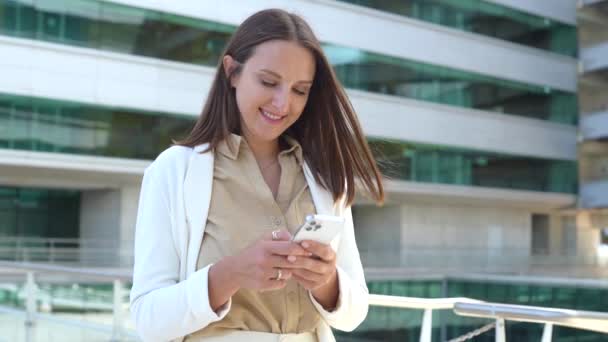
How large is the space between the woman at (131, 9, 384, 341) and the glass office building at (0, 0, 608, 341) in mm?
12932

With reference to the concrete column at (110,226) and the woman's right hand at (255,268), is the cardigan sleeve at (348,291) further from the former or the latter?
the concrete column at (110,226)

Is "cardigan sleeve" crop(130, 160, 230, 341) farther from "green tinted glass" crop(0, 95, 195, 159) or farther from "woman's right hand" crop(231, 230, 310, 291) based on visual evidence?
"green tinted glass" crop(0, 95, 195, 159)

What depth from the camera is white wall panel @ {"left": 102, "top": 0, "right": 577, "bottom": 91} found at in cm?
2523

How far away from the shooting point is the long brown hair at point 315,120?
182 centimetres

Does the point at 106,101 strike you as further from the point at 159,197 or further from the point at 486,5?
the point at 159,197

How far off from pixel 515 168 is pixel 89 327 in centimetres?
3098

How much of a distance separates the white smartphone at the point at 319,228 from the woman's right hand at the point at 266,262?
2 centimetres

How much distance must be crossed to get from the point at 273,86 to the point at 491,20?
3289 centimetres

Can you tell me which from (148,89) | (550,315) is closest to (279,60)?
(550,315)

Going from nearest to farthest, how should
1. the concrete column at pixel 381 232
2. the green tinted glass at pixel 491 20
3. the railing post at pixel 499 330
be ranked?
the railing post at pixel 499 330 → the green tinted glass at pixel 491 20 → the concrete column at pixel 381 232

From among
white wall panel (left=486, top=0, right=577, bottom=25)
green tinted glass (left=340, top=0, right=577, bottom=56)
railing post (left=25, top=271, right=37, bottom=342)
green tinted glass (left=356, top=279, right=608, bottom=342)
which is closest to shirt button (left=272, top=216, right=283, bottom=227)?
railing post (left=25, top=271, right=37, bottom=342)

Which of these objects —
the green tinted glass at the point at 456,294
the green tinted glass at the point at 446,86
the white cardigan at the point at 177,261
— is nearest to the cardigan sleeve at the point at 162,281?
the white cardigan at the point at 177,261

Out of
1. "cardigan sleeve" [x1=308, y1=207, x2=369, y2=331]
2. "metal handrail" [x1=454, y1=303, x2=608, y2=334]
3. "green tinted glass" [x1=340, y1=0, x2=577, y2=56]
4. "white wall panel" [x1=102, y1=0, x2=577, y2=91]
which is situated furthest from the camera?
"green tinted glass" [x1=340, y1=0, x2=577, y2=56]

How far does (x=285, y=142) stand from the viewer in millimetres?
1998
